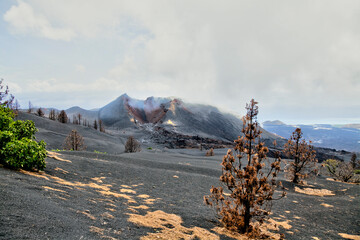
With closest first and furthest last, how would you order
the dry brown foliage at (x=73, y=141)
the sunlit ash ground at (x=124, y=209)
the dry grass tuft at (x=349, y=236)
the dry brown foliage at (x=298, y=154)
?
the sunlit ash ground at (x=124, y=209) < the dry grass tuft at (x=349, y=236) < the dry brown foliage at (x=298, y=154) < the dry brown foliage at (x=73, y=141)

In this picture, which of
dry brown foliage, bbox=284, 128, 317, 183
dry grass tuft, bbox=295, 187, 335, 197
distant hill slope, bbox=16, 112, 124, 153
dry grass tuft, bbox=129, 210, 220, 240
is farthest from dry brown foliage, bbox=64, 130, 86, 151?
dry grass tuft, bbox=295, 187, 335, 197

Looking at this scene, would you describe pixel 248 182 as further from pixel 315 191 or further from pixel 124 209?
pixel 315 191

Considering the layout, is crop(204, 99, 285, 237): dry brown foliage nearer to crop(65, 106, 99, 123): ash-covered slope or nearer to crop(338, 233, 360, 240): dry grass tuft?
crop(338, 233, 360, 240): dry grass tuft

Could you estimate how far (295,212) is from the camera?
946 centimetres

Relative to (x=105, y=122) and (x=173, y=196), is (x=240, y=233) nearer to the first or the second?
(x=173, y=196)

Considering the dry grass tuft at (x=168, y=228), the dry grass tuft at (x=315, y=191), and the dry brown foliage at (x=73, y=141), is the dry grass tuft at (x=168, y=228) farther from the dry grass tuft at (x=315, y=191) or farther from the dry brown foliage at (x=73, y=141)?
the dry brown foliage at (x=73, y=141)

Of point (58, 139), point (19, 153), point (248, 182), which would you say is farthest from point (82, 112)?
point (248, 182)

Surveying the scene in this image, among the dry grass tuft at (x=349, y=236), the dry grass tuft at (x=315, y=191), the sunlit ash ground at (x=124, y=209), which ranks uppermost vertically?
the sunlit ash ground at (x=124, y=209)

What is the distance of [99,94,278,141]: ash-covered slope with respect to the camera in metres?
113

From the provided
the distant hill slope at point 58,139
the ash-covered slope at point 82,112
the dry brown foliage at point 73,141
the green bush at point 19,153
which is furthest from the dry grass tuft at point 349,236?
the ash-covered slope at point 82,112

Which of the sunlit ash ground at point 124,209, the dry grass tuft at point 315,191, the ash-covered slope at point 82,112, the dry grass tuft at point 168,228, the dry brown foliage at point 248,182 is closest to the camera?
the sunlit ash ground at point 124,209

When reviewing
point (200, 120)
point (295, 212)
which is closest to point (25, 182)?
→ point (295, 212)

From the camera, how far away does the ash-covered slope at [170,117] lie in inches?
4449

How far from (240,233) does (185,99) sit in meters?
159
